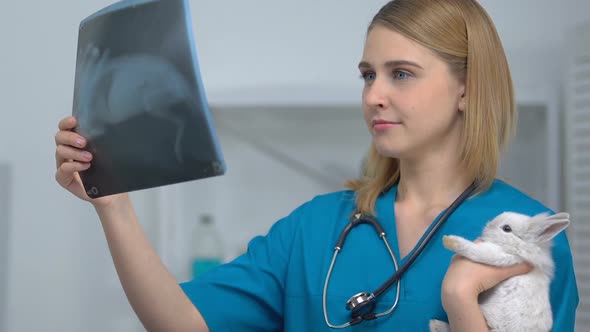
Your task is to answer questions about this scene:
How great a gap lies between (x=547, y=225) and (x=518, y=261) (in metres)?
0.07

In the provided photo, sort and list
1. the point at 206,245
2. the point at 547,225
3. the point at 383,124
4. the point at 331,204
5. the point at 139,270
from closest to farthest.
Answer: the point at 547,225
the point at 139,270
the point at 383,124
the point at 331,204
the point at 206,245

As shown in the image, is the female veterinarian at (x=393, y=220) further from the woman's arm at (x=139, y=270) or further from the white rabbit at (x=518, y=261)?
the white rabbit at (x=518, y=261)

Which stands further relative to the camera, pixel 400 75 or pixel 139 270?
pixel 400 75

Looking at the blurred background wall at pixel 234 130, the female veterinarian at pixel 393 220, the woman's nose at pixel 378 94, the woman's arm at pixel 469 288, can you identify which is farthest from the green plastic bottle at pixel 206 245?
the woman's arm at pixel 469 288

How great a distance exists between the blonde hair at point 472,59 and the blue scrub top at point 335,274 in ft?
0.23

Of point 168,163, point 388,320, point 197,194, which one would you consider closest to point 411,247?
point 388,320

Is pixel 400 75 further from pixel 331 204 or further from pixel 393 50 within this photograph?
pixel 331 204

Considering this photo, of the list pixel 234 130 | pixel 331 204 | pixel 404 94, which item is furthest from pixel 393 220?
pixel 234 130

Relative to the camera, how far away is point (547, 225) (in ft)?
3.33

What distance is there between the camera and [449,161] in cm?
135

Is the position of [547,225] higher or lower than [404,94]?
lower

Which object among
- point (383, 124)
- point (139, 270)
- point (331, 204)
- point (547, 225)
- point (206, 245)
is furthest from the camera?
point (206, 245)

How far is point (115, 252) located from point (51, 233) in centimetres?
97

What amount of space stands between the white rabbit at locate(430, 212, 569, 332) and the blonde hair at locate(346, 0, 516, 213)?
27 cm
